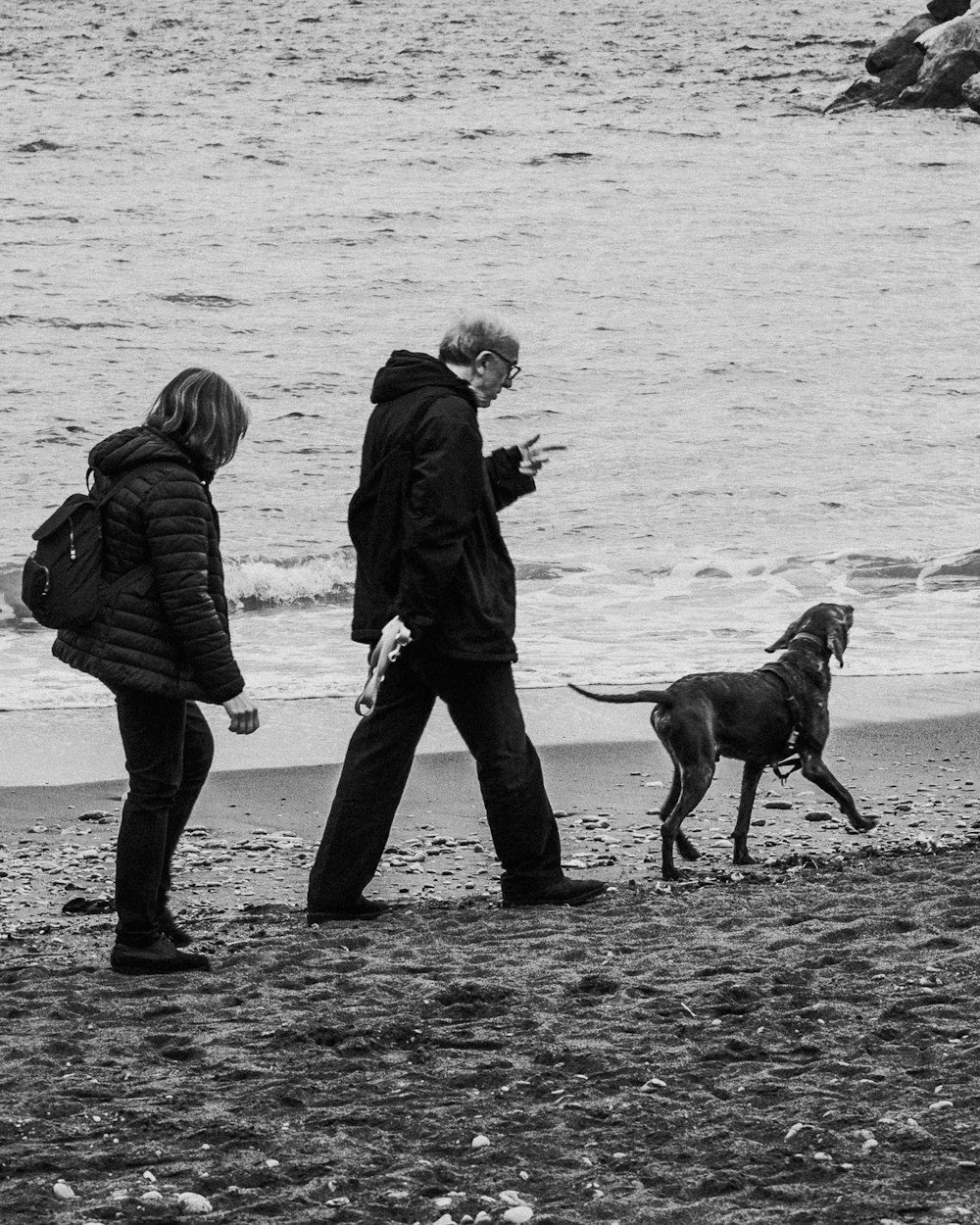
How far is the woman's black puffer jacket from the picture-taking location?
4.03m

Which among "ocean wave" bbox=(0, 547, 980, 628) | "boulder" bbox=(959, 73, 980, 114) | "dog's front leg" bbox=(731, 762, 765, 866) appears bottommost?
"ocean wave" bbox=(0, 547, 980, 628)

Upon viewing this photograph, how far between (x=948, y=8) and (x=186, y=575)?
4466cm

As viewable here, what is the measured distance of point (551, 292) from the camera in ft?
108

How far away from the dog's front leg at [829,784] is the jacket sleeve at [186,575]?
2.61 meters

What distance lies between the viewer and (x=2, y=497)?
20.7 meters

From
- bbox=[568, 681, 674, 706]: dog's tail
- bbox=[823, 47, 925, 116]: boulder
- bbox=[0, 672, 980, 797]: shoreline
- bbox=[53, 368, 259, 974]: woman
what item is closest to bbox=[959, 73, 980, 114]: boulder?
bbox=[823, 47, 925, 116]: boulder

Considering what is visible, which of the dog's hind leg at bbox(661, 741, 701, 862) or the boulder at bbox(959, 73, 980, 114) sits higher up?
the boulder at bbox(959, 73, 980, 114)

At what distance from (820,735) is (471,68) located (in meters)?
45.5

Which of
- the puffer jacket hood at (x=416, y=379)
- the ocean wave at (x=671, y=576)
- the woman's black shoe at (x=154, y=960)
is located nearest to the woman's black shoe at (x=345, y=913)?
the woman's black shoe at (x=154, y=960)

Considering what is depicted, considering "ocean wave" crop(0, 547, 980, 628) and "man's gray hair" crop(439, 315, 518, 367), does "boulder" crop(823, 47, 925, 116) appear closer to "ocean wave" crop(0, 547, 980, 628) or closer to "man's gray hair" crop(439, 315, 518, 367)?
"ocean wave" crop(0, 547, 980, 628)

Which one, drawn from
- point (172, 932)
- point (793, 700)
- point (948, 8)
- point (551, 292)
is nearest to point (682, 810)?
point (793, 700)

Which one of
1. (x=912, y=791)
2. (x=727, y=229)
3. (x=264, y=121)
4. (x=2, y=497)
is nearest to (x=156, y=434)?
(x=912, y=791)

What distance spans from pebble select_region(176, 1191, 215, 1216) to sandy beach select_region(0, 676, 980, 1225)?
2 cm

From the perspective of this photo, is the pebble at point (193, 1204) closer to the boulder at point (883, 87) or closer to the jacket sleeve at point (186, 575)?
the jacket sleeve at point (186, 575)
